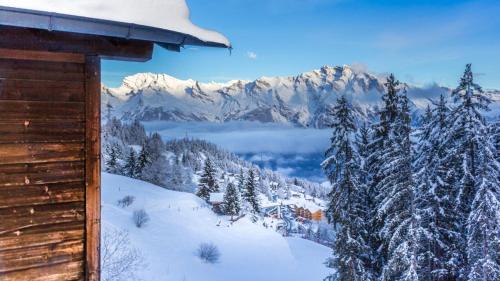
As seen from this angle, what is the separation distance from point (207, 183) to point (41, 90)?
75.0m

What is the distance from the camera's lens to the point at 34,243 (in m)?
3.67

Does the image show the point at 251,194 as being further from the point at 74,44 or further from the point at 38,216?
the point at 74,44

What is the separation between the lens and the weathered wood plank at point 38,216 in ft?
11.7

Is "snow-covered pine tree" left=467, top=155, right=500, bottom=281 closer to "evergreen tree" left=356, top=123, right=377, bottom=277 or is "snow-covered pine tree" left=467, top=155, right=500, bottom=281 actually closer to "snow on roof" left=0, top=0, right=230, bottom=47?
"evergreen tree" left=356, top=123, right=377, bottom=277

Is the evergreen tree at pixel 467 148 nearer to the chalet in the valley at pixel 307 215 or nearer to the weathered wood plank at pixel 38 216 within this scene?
the weathered wood plank at pixel 38 216

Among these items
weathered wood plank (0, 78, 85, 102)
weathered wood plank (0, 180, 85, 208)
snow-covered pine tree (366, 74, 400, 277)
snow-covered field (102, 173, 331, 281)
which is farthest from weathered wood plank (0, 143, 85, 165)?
snow-covered field (102, 173, 331, 281)

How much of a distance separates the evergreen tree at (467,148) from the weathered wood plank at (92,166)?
18344 mm

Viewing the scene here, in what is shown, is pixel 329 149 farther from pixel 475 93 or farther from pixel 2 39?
pixel 2 39

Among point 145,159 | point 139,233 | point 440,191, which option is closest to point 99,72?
point 440,191

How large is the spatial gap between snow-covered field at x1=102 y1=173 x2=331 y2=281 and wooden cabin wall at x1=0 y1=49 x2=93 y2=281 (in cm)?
3029

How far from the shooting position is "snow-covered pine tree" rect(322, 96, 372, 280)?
20.9 m

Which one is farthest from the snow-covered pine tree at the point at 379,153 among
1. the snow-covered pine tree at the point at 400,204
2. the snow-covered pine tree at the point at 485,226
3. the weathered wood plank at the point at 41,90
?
the weathered wood plank at the point at 41,90

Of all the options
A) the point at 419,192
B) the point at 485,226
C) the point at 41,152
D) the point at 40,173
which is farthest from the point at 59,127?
the point at 419,192

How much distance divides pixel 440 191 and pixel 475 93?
206 inches
